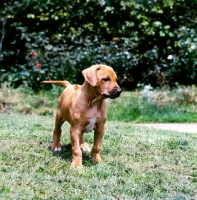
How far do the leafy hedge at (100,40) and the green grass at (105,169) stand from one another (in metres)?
5.67

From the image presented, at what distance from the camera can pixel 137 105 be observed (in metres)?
9.12

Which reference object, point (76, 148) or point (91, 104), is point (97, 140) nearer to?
point (76, 148)

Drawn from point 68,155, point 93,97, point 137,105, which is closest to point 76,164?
point 68,155

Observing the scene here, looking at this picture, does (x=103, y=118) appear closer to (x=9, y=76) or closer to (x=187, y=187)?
(x=187, y=187)

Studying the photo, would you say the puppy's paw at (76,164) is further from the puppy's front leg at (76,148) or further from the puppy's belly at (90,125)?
the puppy's belly at (90,125)

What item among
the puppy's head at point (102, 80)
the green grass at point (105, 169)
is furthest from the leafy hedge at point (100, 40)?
the puppy's head at point (102, 80)

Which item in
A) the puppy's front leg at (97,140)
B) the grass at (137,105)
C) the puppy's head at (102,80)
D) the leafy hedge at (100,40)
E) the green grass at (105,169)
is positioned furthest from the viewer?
the leafy hedge at (100,40)

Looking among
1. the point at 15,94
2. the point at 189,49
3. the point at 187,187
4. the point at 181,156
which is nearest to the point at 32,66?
the point at 15,94

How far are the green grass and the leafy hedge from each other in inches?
223

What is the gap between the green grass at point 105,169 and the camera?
3.25 meters

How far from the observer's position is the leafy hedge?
1102 centimetres

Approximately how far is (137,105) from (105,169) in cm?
537

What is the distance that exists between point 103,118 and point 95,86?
34 centimetres

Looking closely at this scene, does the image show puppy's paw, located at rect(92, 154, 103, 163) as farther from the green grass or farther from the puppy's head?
the puppy's head
